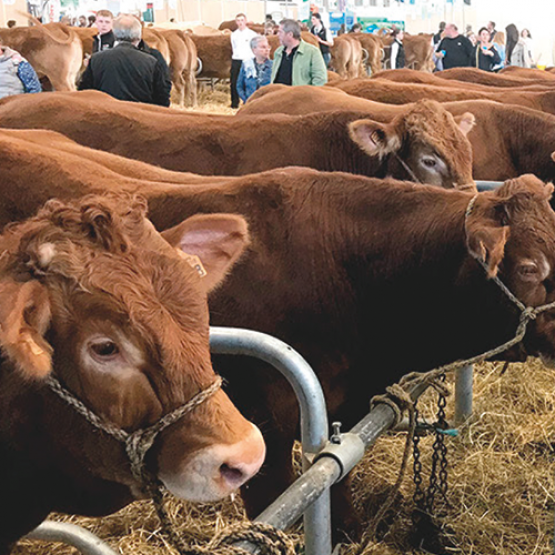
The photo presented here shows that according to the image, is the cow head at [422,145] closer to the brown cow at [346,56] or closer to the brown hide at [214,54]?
the brown cow at [346,56]

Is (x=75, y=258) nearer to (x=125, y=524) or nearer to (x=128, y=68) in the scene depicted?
(x=125, y=524)

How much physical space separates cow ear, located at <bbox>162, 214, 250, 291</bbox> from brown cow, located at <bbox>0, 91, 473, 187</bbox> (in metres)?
2.44

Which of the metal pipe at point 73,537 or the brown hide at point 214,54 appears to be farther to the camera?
the brown hide at point 214,54

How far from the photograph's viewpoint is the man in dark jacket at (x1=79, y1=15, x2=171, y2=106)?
277 inches

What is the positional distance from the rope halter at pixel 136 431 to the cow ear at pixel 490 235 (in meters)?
1.30

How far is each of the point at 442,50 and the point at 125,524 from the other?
1309cm

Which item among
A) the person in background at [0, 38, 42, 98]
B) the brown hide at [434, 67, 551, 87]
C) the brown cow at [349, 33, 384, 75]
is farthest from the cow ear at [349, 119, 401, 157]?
the brown cow at [349, 33, 384, 75]

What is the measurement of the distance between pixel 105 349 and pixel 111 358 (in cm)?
2

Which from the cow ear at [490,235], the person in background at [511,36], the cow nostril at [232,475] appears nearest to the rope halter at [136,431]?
the cow nostril at [232,475]

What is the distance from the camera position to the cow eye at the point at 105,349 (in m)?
1.56

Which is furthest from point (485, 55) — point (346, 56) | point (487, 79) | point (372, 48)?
point (372, 48)

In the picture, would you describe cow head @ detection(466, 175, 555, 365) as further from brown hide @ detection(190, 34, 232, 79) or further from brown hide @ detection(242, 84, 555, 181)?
brown hide @ detection(190, 34, 232, 79)

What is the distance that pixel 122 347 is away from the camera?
1.57 meters

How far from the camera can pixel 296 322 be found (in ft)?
9.14
